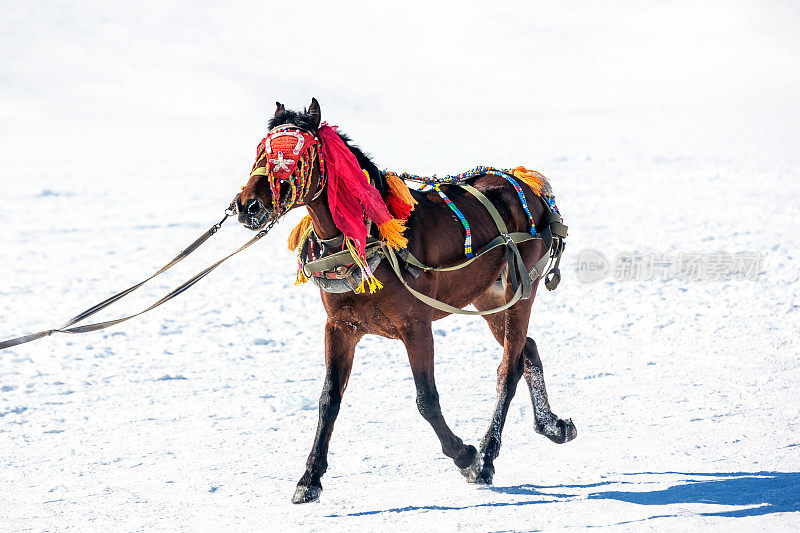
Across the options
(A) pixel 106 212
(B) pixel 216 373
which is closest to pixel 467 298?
(B) pixel 216 373

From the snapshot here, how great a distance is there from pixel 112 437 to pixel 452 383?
2.68 m

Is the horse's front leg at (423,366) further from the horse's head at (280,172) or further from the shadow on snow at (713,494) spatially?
the horse's head at (280,172)

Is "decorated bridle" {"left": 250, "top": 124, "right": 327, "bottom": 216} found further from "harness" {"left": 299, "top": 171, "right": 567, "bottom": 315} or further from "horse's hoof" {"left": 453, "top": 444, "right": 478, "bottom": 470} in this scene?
"horse's hoof" {"left": 453, "top": 444, "right": 478, "bottom": 470}

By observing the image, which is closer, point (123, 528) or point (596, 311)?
point (123, 528)

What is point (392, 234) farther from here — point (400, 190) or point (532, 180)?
point (532, 180)

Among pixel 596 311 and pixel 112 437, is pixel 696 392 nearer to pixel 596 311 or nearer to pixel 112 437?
pixel 596 311

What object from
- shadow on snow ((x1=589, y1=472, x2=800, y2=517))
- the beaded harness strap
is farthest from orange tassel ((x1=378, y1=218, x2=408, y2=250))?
shadow on snow ((x1=589, y1=472, x2=800, y2=517))

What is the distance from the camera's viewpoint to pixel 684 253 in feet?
36.3

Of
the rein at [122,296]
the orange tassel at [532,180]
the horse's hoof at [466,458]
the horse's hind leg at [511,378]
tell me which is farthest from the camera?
the orange tassel at [532,180]

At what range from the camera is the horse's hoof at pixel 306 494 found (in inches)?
169

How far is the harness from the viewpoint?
407 centimetres

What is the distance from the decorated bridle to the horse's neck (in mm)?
151

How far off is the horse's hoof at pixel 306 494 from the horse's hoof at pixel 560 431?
5.51 feet

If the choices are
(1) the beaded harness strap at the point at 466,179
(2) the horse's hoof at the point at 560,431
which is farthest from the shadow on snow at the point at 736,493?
(1) the beaded harness strap at the point at 466,179
